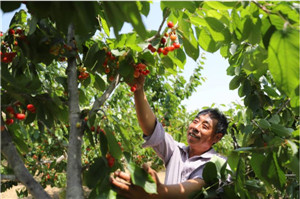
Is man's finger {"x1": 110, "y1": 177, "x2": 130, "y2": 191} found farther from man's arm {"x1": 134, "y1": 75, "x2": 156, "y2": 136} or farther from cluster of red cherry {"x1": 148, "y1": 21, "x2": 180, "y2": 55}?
man's arm {"x1": 134, "y1": 75, "x2": 156, "y2": 136}

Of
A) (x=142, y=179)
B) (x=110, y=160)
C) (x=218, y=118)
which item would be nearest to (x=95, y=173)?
(x=110, y=160)

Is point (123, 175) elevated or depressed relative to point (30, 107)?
depressed

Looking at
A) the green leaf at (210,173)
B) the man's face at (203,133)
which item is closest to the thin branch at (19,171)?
A: the green leaf at (210,173)

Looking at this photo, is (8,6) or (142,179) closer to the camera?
(8,6)

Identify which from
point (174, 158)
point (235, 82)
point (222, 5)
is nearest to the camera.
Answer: point (222, 5)

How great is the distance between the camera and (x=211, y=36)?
130 cm

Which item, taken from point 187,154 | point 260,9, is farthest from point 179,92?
point 260,9

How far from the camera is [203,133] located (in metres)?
2.12

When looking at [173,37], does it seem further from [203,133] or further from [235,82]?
[235,82]

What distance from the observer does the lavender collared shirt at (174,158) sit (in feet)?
6.15

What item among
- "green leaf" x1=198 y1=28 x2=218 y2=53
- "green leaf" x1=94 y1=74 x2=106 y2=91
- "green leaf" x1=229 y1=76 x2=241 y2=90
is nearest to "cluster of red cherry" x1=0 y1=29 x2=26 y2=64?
"green leaf" x1=94 y1=74 x2=106 y2=91

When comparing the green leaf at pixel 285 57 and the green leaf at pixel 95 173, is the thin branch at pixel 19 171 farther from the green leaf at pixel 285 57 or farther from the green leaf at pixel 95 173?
the green leaf at pixel 285 57

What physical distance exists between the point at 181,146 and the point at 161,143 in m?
0.24

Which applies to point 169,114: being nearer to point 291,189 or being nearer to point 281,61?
point 291,189
